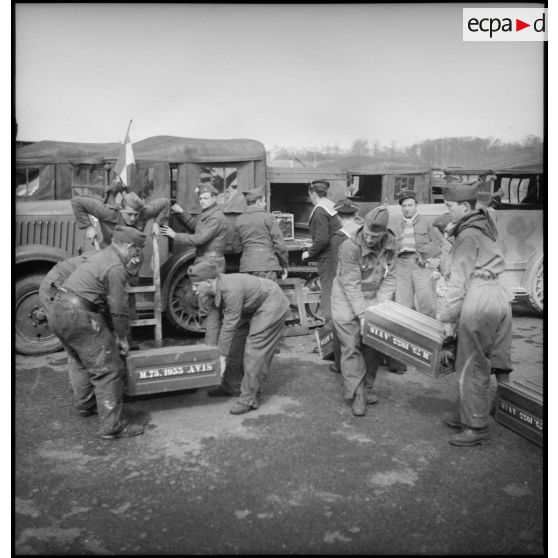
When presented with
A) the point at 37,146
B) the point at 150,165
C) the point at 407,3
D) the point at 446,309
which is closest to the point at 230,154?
the point at 150,165

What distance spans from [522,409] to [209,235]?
380 centimetres

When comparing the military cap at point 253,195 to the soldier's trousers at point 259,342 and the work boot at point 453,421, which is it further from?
the work boot at point 453,421

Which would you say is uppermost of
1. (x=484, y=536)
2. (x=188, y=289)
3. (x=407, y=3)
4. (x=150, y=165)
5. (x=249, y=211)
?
(x=407, y=3)

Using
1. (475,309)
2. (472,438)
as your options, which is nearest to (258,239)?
(475,309)

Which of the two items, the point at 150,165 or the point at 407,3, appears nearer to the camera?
the point at 407,3

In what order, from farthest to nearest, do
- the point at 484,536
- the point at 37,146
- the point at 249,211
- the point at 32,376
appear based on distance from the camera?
the point at 37,146 → the point at 249,211 → the point at 32,376 → the point at 484,536

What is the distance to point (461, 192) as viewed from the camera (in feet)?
14.5

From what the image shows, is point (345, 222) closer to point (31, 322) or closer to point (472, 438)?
point (472, 438)

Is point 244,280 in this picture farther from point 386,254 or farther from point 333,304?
point 386,254

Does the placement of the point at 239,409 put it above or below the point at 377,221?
below

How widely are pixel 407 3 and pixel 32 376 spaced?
16.7 feet

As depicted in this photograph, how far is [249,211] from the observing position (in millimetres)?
6898

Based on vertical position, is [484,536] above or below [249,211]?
below

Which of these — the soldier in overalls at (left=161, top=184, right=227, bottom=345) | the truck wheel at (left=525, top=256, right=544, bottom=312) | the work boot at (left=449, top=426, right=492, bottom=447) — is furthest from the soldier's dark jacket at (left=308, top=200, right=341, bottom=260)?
the truck wheel at (left=525, top=256, right=544, bottom=312)
